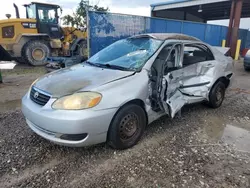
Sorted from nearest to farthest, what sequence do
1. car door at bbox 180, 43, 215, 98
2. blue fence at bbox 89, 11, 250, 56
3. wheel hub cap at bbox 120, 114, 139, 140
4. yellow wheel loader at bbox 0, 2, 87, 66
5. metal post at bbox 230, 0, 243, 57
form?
wheel hub cap at bbox 120, 114, 139, 140
car door at bbox 180, 43, 215, 98
blue fence at bbox 89, 11, 250, 56
yellow wheel loader at bbox 0, 2, 87, 66
metal post at bbox 230, 0, 243, 57

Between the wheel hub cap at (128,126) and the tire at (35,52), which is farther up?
the tire at (35,52)

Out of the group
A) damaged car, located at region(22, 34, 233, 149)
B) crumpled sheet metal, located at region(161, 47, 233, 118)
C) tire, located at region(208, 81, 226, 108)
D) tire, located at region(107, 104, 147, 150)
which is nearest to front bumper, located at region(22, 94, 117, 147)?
damaged car, located at region(22, 34, 233, 149)

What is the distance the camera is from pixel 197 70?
4148 millimetres

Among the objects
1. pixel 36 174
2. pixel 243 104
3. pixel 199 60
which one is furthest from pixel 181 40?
pixel 36 174

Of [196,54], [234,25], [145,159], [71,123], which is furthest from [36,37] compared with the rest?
[234,25]

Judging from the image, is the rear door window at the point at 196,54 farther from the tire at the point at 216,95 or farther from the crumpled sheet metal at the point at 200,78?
the tire at the point at 216,95

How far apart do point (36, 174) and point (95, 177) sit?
27.3 inches

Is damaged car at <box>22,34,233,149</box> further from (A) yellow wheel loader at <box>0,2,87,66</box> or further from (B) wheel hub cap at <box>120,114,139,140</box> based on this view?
(A) yellow wheel loader at <box>0,2,87,66</box>

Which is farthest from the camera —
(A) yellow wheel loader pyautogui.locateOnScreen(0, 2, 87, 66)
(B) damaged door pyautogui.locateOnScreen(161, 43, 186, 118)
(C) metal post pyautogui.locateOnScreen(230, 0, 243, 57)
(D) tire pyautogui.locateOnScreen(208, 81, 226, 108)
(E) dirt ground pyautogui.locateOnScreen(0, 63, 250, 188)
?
(C) metal post pyautogui.locateOnScreen(230, 0, 243, 57)

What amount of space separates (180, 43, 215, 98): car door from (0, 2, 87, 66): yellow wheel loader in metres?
7.36

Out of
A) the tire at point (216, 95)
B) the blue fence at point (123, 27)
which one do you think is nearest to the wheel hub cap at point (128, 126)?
the tire at point (216, 95)

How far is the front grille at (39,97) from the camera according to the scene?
8.45 ft

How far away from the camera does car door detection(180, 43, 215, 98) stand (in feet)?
13.0

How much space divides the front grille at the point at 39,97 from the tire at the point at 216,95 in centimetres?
330
